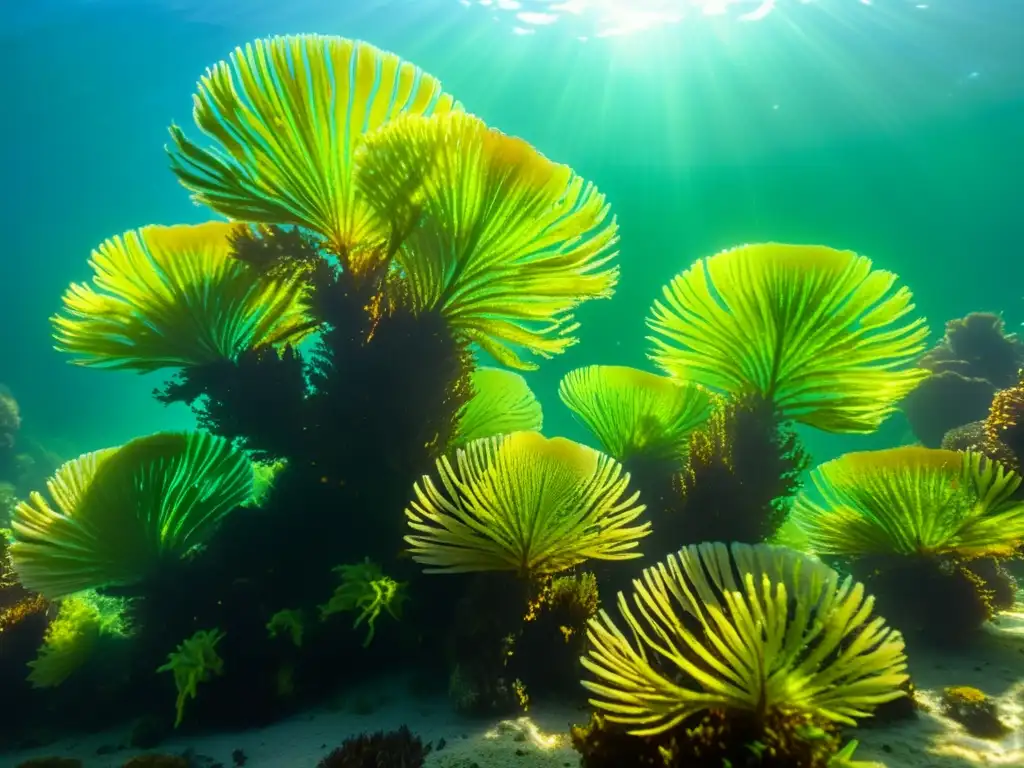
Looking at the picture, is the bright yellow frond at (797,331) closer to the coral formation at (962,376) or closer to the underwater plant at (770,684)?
the underwater plant at (770,684)

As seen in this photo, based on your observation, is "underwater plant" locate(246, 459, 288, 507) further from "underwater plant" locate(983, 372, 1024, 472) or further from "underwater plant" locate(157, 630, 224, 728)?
"underwater plant" locate(983, 372, 1024, 472)

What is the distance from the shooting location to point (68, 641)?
3.87 meters

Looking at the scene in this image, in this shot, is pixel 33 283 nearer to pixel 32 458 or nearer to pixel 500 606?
pixel 32 458

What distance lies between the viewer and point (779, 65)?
77.7 ft

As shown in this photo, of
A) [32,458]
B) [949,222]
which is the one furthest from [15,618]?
[949,222]

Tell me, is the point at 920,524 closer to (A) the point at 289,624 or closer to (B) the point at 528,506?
(B) the point at 528,506

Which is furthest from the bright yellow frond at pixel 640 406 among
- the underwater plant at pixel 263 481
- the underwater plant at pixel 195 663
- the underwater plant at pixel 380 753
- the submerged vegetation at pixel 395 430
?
the underwater plant at pixel 195 663

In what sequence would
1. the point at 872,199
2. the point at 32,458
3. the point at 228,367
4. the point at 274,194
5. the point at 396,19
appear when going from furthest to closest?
the point at 872,199
the point at 32,458
the point at 396,19
the point at 228,367
the point at 274,194

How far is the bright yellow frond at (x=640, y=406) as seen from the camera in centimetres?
410

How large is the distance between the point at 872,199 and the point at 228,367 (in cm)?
3941

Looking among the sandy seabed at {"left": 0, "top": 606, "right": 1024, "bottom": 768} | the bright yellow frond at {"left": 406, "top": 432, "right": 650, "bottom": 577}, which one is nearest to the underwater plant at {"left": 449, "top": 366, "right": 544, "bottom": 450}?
the bright yellow frond at {"left": 406, "top": 432, "right": 650, "bottom": 577}

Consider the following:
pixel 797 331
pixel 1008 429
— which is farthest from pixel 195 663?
pixel 1008 429

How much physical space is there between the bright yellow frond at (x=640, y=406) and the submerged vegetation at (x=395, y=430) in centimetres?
2

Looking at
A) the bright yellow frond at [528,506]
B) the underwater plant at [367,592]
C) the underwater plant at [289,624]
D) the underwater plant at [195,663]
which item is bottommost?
the underwater plant at [195,663]
